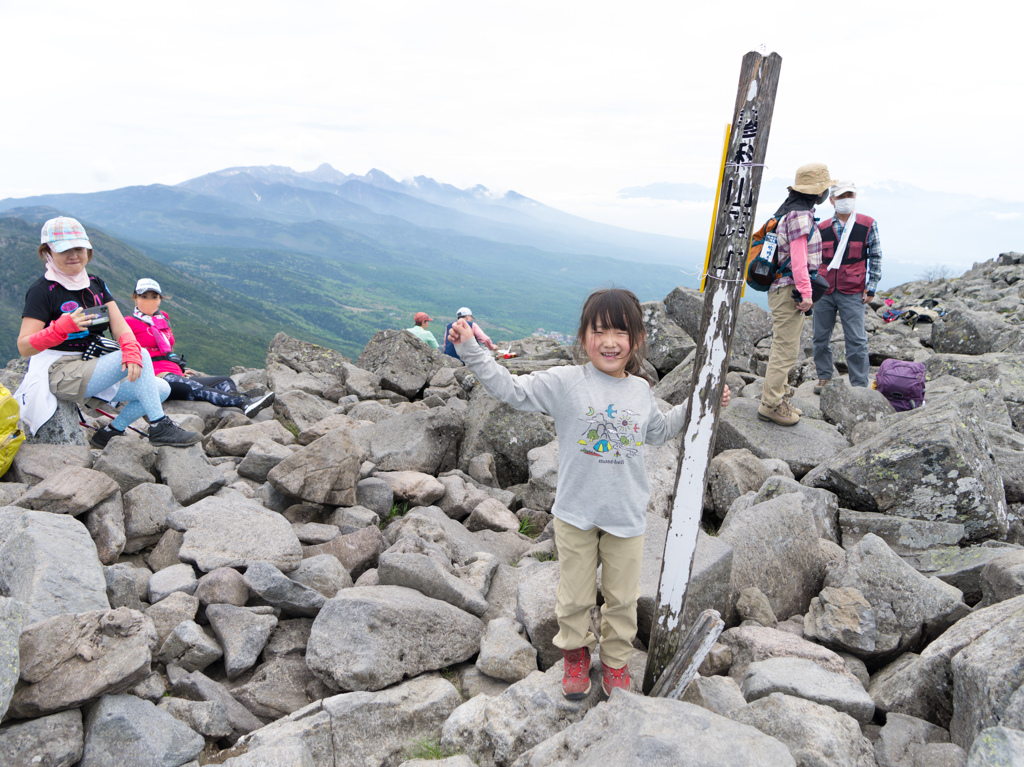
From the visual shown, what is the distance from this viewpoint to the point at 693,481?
170 inches

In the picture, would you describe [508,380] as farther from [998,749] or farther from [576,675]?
[998,749]

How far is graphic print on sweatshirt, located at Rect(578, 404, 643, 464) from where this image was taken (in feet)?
14.2

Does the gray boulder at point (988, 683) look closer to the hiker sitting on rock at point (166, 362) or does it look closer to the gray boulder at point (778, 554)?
the gray boulder at point (778, 554)

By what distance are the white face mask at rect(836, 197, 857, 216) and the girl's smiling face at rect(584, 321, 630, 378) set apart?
7564 millimetres

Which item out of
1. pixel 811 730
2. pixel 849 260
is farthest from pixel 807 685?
pixel 849 260

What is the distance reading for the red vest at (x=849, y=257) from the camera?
9961 mm

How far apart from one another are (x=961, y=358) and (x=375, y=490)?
13.4 m

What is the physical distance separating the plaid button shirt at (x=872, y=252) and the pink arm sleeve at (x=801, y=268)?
82.4 inches

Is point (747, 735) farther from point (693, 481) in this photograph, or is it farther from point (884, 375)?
point (884, 375)

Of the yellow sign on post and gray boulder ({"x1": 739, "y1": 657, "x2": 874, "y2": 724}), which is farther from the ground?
the yellow sign on post

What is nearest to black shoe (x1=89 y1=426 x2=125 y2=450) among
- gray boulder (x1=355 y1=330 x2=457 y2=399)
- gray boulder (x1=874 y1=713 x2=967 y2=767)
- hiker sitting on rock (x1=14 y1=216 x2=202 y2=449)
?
hiker sitting on rock (x1=14 y1=216 x2=202 y2=449)

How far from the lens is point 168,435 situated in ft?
26.1

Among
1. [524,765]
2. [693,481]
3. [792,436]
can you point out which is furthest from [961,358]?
[524,765]

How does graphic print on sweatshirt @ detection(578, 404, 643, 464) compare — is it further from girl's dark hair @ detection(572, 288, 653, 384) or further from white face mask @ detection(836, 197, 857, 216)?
white face mask @ detection(836, 197, 857, 216)
